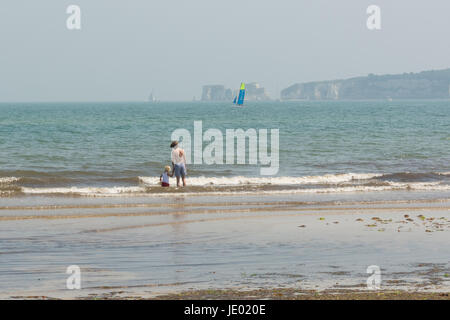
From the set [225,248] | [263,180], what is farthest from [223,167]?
[225,248]

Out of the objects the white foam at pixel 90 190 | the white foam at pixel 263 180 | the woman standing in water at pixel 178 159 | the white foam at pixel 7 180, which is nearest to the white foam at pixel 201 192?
the white foam at pixel 90 190

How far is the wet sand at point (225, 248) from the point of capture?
8711mm

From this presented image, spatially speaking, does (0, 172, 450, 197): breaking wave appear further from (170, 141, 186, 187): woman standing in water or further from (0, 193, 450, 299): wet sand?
(0, 193, 450, 299): wet sand

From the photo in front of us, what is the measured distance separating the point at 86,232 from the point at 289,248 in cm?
468

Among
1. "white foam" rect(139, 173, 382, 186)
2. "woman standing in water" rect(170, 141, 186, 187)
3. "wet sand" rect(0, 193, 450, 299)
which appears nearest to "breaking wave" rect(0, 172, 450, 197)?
"white foam" rect(139, 173, 382, 186)

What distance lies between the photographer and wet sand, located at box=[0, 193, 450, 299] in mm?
8711

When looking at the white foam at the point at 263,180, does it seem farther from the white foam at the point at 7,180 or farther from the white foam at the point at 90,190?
the white foam at the point at 7,180

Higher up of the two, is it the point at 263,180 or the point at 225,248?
the point at 225,248

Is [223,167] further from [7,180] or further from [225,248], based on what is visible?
[225,248]

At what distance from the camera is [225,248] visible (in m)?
11.9

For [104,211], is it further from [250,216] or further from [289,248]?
[289,248]
